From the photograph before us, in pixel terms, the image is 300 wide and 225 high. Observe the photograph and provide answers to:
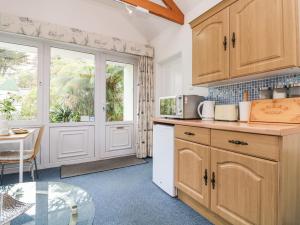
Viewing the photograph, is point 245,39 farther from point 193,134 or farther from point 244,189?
point 244,189

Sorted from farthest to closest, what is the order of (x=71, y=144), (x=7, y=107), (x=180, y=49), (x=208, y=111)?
(x=71, y=144) → (x=180, y=49) → (x=7, y=107) → (x=208, y=111)

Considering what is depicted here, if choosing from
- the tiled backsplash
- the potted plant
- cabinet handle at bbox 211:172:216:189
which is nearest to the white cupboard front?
the potted plant

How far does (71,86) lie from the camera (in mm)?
3303

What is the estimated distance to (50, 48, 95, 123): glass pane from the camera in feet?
10.3

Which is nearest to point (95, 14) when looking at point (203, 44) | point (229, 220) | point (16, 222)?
point (203, 44)

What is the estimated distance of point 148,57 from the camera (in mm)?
3711

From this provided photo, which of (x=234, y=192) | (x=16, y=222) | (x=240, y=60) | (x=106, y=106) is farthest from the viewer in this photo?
(x=106, y=106)

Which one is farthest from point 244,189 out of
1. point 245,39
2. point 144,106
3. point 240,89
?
point 144,106

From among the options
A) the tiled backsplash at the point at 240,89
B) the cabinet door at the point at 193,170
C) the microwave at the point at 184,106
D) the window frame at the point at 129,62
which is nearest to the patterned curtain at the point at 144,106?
the window frame at the point at 129,62

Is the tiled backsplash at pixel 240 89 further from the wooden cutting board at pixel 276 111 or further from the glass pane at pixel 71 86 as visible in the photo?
the glass pane at pixel 71 86

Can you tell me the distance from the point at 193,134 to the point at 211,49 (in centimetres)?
95

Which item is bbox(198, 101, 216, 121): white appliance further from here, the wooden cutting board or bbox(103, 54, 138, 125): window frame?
bbox(103, 54, 138, 125): window frame

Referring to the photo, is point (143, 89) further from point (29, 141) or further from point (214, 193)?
point (214, 193)

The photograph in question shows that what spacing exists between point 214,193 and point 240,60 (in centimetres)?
119
